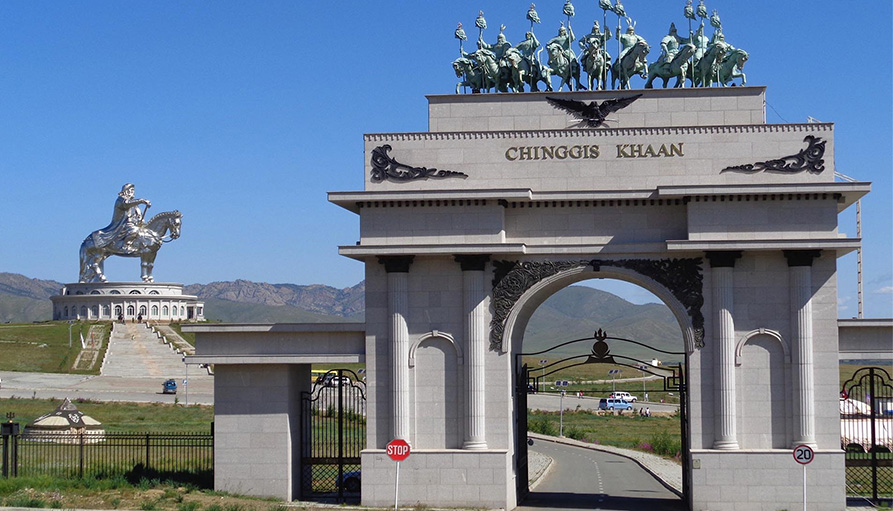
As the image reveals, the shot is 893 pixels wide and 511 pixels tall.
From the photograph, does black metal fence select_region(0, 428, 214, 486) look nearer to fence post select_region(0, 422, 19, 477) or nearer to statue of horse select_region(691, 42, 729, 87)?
fence post select_region(0, 422, 19, 477)

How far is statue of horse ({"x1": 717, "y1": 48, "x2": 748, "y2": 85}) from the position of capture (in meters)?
34.7

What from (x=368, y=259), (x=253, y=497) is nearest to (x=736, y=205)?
(x=368, y=259)

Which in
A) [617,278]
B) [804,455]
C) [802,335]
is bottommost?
[804,455]

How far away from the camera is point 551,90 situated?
35219 millimetres

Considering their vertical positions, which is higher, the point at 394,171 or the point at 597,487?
the point at 394,171

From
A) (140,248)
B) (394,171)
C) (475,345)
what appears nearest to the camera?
(475,345)

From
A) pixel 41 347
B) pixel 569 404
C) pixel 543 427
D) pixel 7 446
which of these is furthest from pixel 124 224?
pixel 7 446

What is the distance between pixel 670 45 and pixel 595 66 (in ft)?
8.07

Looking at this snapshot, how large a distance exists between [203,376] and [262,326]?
6015cm

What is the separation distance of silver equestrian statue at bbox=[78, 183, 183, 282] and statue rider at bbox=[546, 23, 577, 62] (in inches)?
3548

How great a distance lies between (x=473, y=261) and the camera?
33562mm

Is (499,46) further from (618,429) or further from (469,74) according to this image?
(618,429)

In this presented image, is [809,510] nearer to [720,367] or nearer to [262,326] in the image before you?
[720,367]

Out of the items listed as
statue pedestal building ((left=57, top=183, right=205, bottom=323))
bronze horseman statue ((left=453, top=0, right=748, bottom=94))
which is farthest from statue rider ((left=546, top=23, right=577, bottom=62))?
statue pedestal building ((left=57, top=183, right=205, bottom=323))
